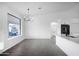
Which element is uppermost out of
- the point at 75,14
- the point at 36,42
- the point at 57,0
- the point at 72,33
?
the point at 57,0

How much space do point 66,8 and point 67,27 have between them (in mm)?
590

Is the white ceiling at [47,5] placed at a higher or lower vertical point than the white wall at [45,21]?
higher

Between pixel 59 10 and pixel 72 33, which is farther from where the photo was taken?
pixel 59 10

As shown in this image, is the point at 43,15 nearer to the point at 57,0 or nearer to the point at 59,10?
the point at 59,10

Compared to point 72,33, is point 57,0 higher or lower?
higher

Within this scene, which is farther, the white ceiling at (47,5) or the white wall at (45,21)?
the white wall at (45,21)

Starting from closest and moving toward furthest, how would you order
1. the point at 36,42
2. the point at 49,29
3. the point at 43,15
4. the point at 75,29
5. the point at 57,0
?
1. the point at 57,0
2. the point at 75,29
3. the point at 49,29
4. the point at 43,15
5. the point at 36,42

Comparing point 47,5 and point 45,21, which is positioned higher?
point 47,5

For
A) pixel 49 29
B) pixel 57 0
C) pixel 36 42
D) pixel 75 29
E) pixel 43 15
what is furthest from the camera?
pixel 36 42

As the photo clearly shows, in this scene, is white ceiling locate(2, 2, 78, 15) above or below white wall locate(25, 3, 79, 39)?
above

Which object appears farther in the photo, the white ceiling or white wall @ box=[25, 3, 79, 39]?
white wall @ box=[25, 3, 79, 39]

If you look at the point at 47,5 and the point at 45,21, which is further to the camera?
the point at 45,21

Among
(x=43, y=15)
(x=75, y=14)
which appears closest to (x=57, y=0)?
(x=75, y=14)

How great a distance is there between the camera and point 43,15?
4016 millimetres
